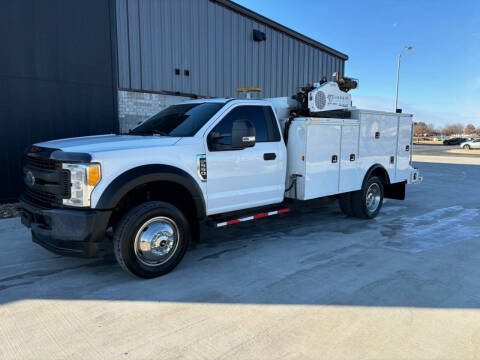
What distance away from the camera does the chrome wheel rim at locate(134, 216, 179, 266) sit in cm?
395

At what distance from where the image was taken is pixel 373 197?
23.4ft

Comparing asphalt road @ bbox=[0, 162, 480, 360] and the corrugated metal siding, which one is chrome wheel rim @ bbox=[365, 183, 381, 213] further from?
the corrugated metal siding

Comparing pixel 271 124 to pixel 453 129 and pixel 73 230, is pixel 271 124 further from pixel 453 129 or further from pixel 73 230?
pixel 453 129

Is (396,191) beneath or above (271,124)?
beneath

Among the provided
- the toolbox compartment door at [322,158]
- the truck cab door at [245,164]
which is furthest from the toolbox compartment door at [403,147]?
the truck cab door at [245,164]

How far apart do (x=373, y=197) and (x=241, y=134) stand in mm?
3892

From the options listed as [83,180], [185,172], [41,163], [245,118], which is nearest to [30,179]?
[41,163]

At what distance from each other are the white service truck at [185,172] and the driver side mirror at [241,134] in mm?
13

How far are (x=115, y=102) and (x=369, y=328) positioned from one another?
803 centimetres

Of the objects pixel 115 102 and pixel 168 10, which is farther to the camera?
pixel 168 10

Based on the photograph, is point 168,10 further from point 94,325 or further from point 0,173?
point 94,325

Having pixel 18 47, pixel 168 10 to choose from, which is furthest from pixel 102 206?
pixel 168 10

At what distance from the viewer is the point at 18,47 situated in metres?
7.43

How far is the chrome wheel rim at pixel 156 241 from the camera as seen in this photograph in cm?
395
